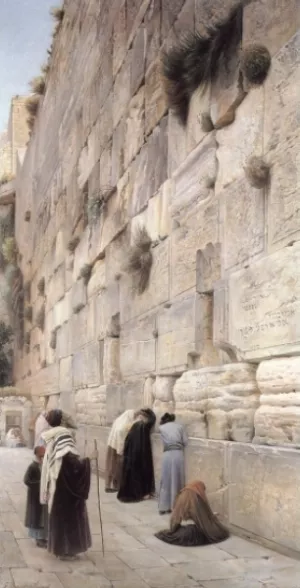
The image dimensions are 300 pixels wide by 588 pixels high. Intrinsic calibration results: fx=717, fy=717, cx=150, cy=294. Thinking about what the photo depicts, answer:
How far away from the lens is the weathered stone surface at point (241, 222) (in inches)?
225

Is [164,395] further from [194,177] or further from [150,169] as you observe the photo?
[150,169]

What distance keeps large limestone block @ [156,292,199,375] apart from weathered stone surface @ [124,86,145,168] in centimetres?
252

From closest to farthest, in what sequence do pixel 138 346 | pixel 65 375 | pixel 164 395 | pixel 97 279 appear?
pixel 164 395, pixel 138 346, pixel 97 279, pixel 65 375

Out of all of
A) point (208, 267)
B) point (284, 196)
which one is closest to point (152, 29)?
point (208, 267)

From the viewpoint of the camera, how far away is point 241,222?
6012mm

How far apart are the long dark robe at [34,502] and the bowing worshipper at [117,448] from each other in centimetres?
280

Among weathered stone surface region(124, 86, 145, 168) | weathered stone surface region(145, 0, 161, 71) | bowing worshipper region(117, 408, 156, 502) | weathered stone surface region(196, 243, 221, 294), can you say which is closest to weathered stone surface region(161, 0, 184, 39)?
weathered stone surface region(145, 0, 161, 71)

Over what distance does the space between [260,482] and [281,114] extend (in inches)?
108

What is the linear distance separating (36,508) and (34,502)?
0.05m

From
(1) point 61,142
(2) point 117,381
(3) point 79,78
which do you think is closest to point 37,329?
(1) point 61,142

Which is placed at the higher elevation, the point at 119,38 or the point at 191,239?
the point at 119,38

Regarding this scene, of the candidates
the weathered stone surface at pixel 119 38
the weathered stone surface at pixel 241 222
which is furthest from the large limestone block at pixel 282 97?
the weathered stone surface at pixel 119 38

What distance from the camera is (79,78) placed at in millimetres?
13625

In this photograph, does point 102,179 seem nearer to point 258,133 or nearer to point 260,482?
point 258,133
